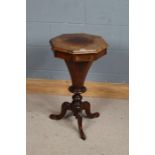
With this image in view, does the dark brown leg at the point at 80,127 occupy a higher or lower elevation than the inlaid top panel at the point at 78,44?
lower

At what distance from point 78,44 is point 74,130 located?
1.96 feet

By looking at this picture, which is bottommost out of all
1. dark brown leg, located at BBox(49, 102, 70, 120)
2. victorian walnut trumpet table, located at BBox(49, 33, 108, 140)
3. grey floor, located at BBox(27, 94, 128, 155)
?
grey floor, located at BBox(27, 94, 128, 155)

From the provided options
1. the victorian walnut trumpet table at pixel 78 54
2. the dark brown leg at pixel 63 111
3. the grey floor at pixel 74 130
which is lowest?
the grey floor at pixel 74 130

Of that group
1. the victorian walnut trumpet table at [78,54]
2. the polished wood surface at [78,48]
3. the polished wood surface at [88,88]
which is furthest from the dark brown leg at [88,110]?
the polished wood surface at [78,48]

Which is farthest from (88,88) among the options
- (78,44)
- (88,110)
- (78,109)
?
(78,44)

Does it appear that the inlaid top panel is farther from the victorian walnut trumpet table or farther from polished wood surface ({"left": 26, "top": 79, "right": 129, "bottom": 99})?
polished wood surface ({"left": 26, "top": 79, "right": 129, "bottom": 99})

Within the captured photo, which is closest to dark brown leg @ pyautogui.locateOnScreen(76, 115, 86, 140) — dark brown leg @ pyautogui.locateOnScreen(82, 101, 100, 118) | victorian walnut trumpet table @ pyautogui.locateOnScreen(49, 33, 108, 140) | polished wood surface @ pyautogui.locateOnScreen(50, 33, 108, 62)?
victorian walnut trumpet table @ pyautogui.locateOnScreen(49, 33, 108, 140)

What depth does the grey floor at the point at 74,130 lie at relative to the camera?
72.6 inches

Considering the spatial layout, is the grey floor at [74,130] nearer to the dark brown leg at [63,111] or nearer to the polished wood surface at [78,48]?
the dark brown leg at [63,111]

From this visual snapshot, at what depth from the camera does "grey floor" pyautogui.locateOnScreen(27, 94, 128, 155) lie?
6.05 feet

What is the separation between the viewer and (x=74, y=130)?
2045 millimetres

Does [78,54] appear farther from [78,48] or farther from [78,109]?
[78,109]
